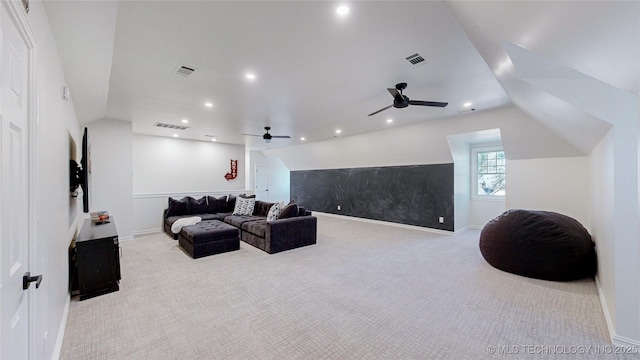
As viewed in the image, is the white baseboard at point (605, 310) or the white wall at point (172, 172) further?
the white wall at point (172, 172)

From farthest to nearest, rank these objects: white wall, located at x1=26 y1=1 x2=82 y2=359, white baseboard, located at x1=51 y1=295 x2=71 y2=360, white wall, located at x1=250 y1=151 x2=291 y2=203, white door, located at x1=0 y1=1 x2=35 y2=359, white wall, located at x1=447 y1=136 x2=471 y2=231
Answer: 1. white wall, located at x1=250 y1=151 x2=291 y2=203
2. white wall, located at x1=447 y1=136 x2=471 y2=231
3. white baseboard, located at x1=51 y1=295 x2=71 y2=360
4. white wall, located at x1=26 y1=1 x2=82 y2=359
5. white door, located at x1=0 y1=1 x2=35 y2=359

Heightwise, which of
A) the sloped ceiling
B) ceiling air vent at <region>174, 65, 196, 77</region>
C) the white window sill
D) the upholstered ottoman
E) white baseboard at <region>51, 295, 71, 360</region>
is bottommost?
white baseboard at <region>51, 295, 71, 360</region>

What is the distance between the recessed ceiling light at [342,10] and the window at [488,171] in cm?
621

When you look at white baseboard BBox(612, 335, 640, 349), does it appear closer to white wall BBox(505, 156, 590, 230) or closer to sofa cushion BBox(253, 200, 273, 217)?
white wall BBox(505, 156, 590, 230)

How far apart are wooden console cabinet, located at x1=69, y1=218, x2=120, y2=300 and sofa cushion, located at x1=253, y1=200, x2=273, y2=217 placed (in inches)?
133

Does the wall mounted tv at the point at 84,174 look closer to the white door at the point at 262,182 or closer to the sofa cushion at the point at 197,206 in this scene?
the sofa cushion at the point at 197,206

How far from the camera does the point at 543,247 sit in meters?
3.32

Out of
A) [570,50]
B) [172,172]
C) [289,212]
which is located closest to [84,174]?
[289,212]

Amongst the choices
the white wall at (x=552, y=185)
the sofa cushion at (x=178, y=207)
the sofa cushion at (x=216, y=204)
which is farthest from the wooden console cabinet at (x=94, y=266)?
the white wall at (x=552, y=185)

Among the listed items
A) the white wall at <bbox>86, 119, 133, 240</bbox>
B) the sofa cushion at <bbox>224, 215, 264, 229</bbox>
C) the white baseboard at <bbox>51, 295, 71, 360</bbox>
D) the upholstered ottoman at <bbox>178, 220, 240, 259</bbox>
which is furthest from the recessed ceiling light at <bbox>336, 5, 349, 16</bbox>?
the white wall at <bbox>86, 119, 133, 240</bbox>

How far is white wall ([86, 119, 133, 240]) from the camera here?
5.17 meters

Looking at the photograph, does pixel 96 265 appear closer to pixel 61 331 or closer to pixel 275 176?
pixel 61 331

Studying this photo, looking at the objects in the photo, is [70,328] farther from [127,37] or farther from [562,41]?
[562,41]

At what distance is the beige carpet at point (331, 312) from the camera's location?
203 centimetres
